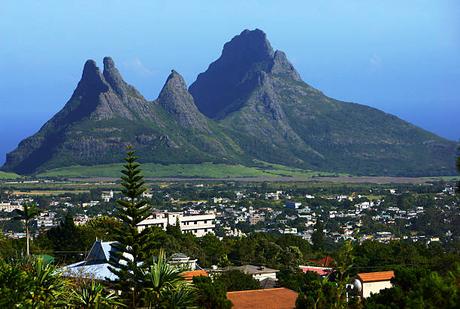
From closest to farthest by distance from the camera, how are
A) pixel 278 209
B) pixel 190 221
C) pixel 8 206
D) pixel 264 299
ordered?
1. pixel 264 299
2. pixel 190 221
3. pixel 8 206
4. pixel 278 209

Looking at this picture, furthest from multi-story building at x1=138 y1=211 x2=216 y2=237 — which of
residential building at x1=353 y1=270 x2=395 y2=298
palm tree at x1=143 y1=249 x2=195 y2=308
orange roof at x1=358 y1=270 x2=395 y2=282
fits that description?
palm tree at x1=143 y1=249 x2=195 y2=308

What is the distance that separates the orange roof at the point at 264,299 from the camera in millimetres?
45406

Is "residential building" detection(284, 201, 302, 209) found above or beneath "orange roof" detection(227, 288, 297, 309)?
above

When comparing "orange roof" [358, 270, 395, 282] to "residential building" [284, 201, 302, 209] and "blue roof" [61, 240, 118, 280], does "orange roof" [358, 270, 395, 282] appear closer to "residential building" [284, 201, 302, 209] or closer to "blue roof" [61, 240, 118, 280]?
"blue roof" [61, 240, 118, 280]

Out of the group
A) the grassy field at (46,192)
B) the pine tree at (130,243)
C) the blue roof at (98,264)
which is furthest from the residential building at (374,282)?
the grassy field at (46,192)

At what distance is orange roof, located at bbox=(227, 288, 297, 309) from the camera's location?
149 ft

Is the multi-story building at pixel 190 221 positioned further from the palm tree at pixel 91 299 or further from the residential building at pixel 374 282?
the palm tree at pixel 91 299

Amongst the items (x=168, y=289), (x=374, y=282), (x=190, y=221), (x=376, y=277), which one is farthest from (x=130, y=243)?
(x=190, y=221)

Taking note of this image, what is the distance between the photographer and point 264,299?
46.7m

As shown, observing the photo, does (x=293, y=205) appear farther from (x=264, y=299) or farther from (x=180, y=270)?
(x=180, y=270)

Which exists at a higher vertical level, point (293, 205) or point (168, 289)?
point (293, 205)

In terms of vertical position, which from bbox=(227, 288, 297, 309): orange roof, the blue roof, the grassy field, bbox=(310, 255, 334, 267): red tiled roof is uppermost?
the grassy field

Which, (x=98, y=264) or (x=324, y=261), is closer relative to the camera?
(x=98, y=264)

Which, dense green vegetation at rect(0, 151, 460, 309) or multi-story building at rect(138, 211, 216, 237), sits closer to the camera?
dense green vegetation at rect(0, 151, 460, 309)
